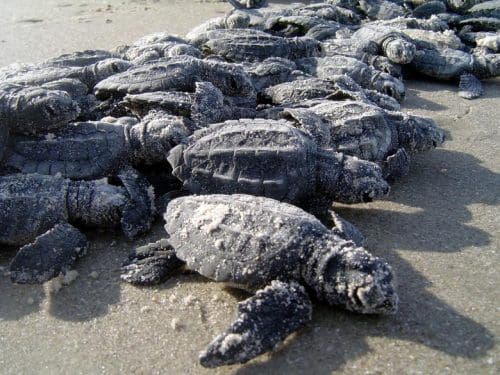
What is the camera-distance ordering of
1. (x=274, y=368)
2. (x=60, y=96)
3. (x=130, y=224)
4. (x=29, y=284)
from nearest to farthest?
(x=274, y=368)
(x=29, y=284)
(x=130, y=224)
(x=60, y=96)

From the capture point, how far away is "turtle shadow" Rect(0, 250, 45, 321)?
2205 millimetres

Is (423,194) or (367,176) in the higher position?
(367,176)

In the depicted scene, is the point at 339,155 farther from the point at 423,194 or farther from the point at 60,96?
the point at 60,96

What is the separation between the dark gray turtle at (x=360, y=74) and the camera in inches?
171

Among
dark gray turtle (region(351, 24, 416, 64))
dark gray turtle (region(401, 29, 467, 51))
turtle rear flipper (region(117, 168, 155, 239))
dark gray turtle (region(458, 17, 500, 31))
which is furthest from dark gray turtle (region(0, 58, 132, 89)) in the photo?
dark gray turtle (region(458, 17, 500, 31))

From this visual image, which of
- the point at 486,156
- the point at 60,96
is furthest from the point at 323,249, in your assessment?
the point at 486,156

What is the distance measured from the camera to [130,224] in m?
2.61

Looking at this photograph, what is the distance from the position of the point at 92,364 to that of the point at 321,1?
7124 millimetres

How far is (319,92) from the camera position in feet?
11.8

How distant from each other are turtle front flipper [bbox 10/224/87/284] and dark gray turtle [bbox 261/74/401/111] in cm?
182

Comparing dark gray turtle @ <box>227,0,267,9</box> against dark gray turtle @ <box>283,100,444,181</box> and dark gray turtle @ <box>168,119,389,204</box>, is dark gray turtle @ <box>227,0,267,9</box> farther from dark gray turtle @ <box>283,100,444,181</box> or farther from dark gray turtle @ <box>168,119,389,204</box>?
dark gray turtle @ <box>168,119,389,204</box>

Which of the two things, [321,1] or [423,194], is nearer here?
[423,194]

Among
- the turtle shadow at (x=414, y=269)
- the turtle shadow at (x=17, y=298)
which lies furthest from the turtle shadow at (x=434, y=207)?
the turtle shadow at (x=17, y=298)

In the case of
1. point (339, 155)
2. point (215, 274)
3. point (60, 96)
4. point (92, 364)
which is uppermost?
point (60, 96)
